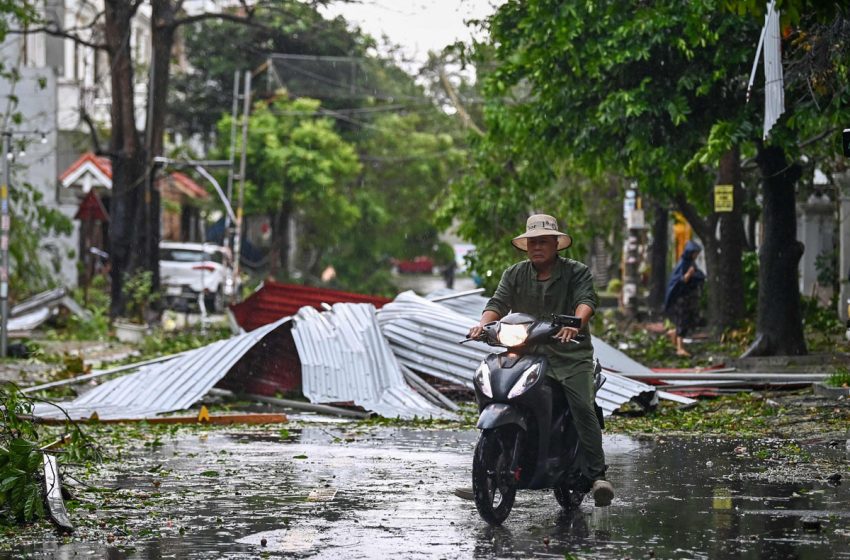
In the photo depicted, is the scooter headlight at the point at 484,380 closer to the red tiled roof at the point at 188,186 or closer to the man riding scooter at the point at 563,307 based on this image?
the man riding scooter at the point at 563,307

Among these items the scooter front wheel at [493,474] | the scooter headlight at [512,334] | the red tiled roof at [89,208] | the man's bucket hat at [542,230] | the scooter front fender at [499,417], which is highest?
the red tiled roof at [89,208]

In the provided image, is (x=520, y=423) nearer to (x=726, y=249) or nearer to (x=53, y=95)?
(x=726, y=249)

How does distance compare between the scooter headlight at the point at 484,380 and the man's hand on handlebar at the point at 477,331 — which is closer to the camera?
the scooter headlight at the point at 484,380

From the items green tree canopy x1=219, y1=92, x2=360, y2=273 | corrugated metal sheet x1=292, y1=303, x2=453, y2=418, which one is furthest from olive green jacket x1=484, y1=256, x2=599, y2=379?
green tree canopy x1=219, y1=92, x2=360, y2=273

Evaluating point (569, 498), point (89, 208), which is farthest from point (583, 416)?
point (89, 208)

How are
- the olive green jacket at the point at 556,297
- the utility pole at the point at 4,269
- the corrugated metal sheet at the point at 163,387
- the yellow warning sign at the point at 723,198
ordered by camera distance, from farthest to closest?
the yellow warning sign at the point at 723,198 → the utility pole at the point at 4,269 → the corrugated metal sheet at the point at 163,387 → the olive green jacket at the point at 556,297

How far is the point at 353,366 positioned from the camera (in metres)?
17.2

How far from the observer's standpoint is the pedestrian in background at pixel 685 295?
24.6 metres

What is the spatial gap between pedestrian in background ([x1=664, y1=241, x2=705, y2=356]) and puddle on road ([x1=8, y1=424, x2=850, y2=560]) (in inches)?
476

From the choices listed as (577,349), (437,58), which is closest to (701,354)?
(577,349)

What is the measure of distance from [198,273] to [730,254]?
23193 mm

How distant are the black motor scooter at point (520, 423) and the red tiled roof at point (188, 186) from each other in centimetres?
4681

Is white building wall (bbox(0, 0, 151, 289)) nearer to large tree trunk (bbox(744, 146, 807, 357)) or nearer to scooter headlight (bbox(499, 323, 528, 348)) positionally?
large tree trunk (bbox(744, 146, 807, 357))

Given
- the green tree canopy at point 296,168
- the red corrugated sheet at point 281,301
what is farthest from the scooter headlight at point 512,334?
the green tree canopy at point 296,168
